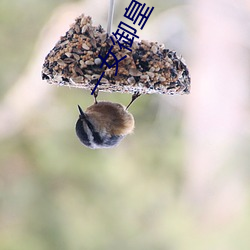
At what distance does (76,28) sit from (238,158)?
2.33 m

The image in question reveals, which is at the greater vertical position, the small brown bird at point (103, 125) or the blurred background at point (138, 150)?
the blurred background at point (138, 150)

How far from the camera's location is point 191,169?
3.19 meters

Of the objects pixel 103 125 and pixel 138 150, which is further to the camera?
pixel 138 150

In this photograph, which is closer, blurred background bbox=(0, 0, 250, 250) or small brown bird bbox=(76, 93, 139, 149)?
small brown bird bbox=(76, 93, 139, 149)

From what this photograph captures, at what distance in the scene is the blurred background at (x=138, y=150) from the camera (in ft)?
9.86

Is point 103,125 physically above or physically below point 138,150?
below

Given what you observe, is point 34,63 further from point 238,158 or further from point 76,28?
point 76,28

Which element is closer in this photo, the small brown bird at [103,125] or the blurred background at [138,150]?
the small brown bird at [103,125]

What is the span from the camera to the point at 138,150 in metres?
3.35

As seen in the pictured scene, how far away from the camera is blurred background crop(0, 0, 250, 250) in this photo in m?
3.01

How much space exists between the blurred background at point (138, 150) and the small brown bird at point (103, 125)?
5.36 feet

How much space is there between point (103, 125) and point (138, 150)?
6.77ft

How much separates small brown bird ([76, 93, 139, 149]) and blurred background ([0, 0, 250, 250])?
1633 mm

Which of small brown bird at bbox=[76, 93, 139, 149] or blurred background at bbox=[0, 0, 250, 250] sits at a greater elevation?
blurred background at bbox=[0, 0, 250, 250]
